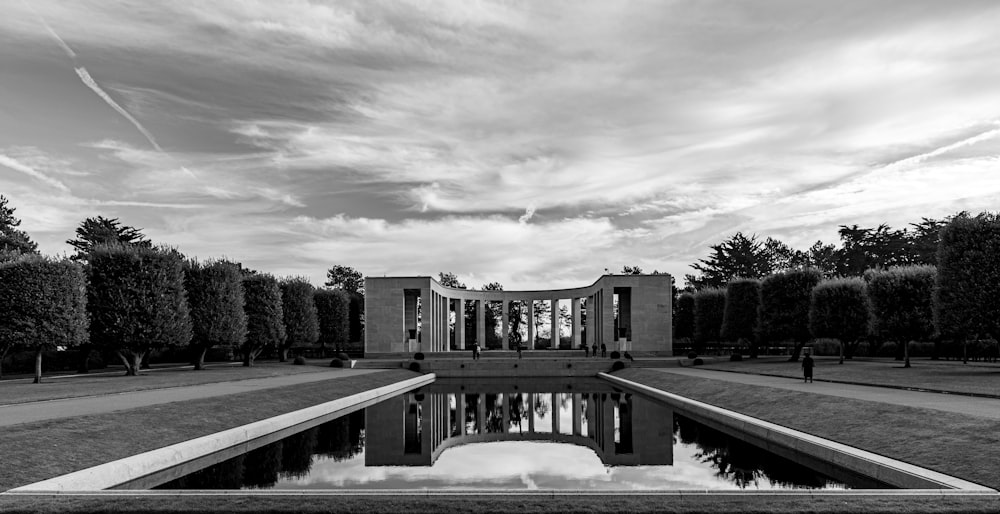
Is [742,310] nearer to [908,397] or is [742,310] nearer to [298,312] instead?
[298,312]

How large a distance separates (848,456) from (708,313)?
5293 cm

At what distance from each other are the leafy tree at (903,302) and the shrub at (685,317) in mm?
30565

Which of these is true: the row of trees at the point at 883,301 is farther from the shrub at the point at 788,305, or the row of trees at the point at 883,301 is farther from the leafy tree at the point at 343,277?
the leafy tree at the point at 343,277

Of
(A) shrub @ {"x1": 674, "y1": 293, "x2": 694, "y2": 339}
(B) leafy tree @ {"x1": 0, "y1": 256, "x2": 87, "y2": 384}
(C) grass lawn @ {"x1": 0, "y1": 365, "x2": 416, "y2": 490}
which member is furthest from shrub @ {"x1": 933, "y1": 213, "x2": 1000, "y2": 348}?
(B) leafy tree @ {"x1": 0, "y1": 256, "x2": 87, "y2": 384}

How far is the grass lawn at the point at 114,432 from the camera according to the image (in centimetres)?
1352


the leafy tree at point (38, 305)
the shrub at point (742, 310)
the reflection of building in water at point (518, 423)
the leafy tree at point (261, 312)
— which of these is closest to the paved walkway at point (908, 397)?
the reflection of building in water at point (518, 423)

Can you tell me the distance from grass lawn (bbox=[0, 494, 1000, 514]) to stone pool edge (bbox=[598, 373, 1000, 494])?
3.26 feet

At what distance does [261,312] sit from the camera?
2046 inches

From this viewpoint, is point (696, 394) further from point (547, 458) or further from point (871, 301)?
point (871, 301)

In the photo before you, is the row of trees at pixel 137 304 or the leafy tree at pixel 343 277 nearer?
the row of trees at pixel 137 304

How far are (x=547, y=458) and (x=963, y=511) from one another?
947cm

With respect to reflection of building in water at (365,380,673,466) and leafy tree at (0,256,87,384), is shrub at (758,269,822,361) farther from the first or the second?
leafy tree at (0,256,87,384)

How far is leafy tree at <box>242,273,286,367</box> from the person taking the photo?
51688mm

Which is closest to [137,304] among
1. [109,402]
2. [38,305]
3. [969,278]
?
[38,305]
